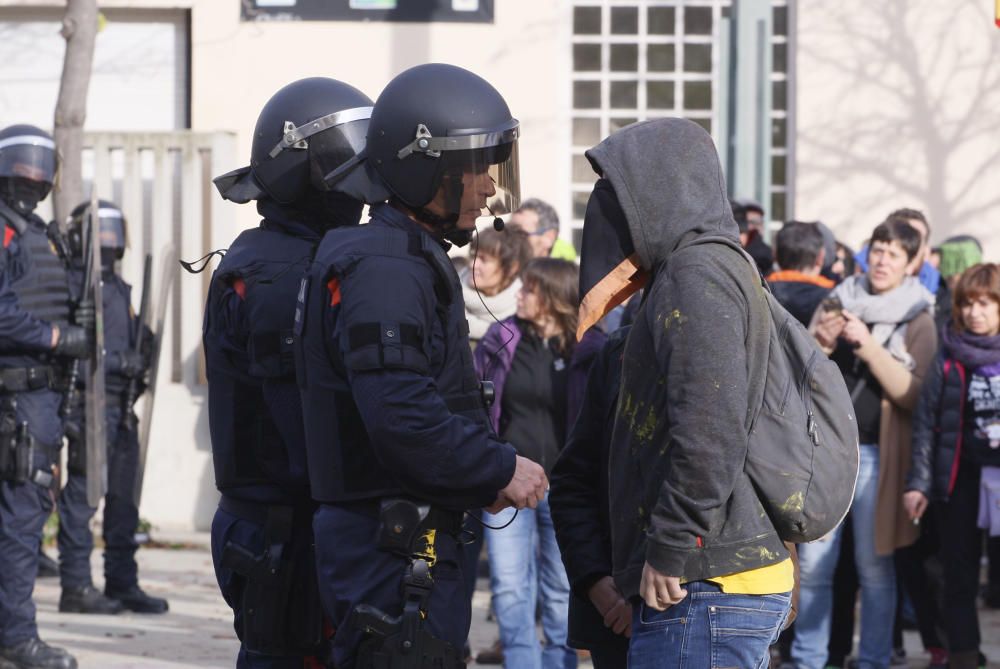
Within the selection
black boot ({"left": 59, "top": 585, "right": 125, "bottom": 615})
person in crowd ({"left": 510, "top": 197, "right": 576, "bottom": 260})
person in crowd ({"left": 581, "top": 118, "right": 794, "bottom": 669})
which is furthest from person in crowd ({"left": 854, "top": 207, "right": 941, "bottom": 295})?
black boot ({"left": 59, "top": 585, "right": 125, "bottom": 615})

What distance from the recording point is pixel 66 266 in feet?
23.5

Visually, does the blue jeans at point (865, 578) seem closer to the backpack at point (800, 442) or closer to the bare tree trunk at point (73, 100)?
the backpack at point (800, 442)

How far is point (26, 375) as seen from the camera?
21.9ft

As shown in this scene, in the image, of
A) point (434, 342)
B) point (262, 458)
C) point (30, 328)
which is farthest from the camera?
point (30, 328)

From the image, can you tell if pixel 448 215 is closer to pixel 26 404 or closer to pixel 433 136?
pixel 433 136

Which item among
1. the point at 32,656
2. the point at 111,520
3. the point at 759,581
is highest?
the point at 759,581

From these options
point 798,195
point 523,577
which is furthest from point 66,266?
point 798,195

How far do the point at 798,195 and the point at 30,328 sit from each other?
7755 millimetres

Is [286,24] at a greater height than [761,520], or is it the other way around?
[286,24]

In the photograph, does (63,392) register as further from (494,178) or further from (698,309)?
(698,309)

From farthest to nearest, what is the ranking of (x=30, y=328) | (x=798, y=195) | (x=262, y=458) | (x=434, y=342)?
1. (x=798, y=195)
2. (x=30, y=328)
3. (x=262, y=458)
4. (x=434, y=342)

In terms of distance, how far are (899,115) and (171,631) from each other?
776 cm

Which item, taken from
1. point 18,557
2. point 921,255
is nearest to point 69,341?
point 18,557

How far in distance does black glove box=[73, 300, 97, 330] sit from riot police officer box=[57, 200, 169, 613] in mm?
805
